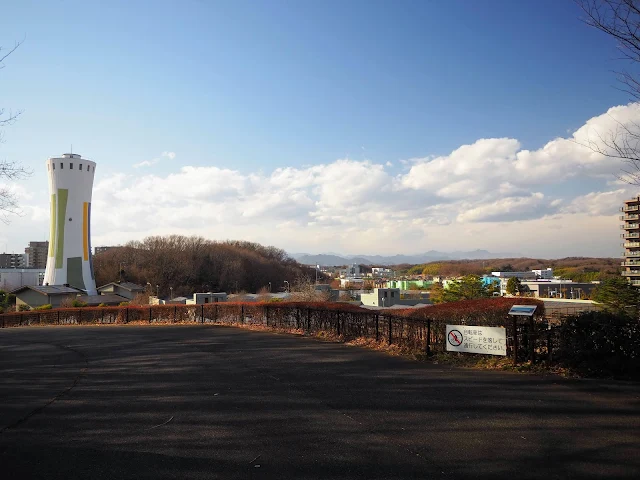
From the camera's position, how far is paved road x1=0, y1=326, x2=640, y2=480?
189 inches

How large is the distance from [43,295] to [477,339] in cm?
5404

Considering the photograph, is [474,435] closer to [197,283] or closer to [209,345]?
[209,345]

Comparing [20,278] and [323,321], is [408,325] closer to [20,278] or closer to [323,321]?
[323,321]


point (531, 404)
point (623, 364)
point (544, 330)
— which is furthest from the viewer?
point (544, 330)

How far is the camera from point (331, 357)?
37.1 ft

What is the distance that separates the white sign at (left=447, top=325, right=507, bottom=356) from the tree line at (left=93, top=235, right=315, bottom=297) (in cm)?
6796

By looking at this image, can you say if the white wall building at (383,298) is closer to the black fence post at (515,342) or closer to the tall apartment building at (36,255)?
the black fence post at (515,342)

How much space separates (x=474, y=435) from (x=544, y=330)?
186 inches

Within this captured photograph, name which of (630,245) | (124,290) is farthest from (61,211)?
(630,245)

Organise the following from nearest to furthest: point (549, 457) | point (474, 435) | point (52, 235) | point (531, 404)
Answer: point (549, 457) → point (474, 435) → point (531, 404) → point (52, 235)

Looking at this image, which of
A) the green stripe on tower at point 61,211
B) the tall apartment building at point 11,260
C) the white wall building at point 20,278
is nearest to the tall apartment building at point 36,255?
the tall apartment building at point 11,260

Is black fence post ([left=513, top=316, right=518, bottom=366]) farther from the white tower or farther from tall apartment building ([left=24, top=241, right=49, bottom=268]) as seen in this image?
tall apartment building ([left=24, top=241, right=49, bottom=268])

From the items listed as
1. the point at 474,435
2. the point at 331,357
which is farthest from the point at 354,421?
the point at 331,357

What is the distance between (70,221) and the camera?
186 ft
